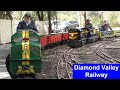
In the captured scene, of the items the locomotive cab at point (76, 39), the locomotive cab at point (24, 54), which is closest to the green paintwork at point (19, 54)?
the locomotive cab at point (24, 54)

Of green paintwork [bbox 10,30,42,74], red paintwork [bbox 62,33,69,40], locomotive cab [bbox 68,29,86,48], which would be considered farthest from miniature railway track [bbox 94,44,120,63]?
red paintwork [bbox 62,33,69,40]

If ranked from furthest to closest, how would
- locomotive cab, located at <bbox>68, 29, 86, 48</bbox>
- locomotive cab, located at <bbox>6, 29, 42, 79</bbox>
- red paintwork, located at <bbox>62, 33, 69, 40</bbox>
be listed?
red paintwork, located at <bbox>62, 33, 69, 40</bbox>
locomotive cab, located at <bbox>68, 29, 86, 48</bbox>
locomotive cab, located at <bbox>6, 29, 42, 79</bbox>

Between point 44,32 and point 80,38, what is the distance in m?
3.10

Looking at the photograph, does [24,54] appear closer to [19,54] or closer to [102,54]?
[19,54]

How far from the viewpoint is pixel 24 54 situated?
6.21 m

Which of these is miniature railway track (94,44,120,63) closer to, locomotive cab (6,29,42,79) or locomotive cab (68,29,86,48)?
locomotive cab (68,29,86,48)

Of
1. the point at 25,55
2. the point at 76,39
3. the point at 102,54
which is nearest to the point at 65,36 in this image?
the point at 76,39

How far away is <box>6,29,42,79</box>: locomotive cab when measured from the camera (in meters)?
6.11

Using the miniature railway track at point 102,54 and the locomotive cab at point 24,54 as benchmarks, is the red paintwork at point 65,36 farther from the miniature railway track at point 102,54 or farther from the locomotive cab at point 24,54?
the locomotive cab at point 24,54

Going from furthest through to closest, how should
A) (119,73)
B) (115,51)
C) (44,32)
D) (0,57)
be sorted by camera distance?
(44,32), (115,51), (0,57), (119,73)
